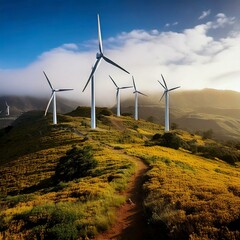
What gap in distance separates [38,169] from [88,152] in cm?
910

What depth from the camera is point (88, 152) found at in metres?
58.9

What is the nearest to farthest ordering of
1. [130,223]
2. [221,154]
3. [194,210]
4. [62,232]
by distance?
[62,232] → [194,210] → [130,223] → [221,154]

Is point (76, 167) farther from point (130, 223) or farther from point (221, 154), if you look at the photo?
point (221, 154)

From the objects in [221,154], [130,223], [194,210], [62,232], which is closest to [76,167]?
[130,223]

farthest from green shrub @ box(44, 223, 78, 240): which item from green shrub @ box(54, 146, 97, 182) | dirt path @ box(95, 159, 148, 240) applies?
green shrub @ box(54, 146, 97, 182)

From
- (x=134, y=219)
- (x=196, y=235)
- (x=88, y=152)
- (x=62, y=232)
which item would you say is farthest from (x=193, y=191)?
(x=88, y=152)

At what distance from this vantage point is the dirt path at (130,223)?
63.3ft

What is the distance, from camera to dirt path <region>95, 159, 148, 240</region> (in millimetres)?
19281

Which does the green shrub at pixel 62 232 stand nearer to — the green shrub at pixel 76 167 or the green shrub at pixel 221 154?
the green shrub at pixel 76 167

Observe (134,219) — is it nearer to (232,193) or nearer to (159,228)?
(159,228)

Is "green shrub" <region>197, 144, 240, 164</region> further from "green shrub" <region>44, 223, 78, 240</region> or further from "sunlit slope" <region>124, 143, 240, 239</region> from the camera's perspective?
"green shrub" <region>44, 223, 78, 240</region>

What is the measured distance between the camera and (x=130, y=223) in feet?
69.8

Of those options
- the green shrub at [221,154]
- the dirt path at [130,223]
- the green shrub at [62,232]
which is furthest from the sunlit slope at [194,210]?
the green shrub at [221,154]

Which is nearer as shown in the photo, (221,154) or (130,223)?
(130,223)
